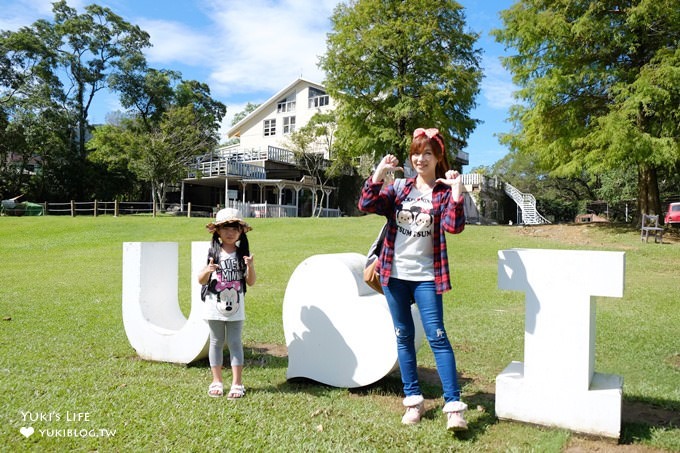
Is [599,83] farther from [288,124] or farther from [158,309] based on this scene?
[288,124]

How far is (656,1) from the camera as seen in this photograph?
17.8m

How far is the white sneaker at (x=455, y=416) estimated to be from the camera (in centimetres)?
318

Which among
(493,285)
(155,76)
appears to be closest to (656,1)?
(493,285)

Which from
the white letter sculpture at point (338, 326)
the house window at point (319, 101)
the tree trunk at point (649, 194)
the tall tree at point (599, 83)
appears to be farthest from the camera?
the house window at point (319, 101)

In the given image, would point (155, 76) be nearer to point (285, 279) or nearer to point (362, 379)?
point (285, 279)

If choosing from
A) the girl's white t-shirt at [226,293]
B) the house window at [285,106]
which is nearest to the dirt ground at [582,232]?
the girl's white t-shirt at [226,293]

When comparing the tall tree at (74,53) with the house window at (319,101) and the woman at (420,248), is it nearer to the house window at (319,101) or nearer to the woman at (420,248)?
the house window at (319,101)

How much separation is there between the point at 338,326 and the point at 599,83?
66.0 ft

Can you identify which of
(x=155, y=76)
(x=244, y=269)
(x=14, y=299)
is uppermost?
(x=155, y=76)

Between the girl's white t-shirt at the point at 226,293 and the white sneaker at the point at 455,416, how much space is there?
72.0 inches

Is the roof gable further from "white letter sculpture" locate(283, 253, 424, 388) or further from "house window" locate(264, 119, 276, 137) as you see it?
"white letter sculpture" locate(283, 253, 424, 388)

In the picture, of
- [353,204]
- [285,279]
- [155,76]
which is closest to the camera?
[285,279]

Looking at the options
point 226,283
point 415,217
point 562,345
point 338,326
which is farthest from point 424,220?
point 226,283

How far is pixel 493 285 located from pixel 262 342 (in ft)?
19.7
